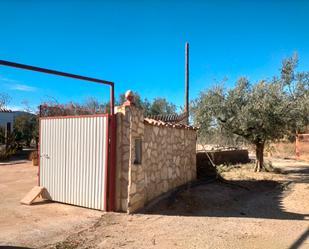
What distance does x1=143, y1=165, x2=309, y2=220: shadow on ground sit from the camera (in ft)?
24.7

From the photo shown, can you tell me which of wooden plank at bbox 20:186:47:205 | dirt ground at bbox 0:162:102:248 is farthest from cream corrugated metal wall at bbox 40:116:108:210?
dirt ground at bbox 0:162:102:248

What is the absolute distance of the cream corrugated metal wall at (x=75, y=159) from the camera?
723cm

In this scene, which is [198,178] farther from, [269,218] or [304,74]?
[304,74]

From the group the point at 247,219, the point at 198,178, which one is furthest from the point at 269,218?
the point at 198,178

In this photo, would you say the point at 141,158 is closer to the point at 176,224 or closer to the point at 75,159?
the point at 75,159

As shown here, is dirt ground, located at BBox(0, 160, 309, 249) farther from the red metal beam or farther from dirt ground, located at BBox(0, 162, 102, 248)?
the red metal beam

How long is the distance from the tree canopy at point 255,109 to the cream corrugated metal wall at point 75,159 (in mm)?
7624

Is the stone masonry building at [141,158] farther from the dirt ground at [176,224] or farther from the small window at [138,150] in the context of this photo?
the dirt ground at [176,224]

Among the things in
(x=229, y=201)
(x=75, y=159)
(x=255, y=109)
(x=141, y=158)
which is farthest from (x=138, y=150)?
(x=255, y=109)

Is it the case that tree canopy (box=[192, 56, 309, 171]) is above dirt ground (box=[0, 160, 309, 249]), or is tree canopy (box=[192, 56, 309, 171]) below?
above

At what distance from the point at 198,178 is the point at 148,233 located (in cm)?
696

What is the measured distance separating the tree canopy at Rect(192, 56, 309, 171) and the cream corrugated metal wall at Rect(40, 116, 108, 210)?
7624mm

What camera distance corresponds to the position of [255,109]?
42.8 feet

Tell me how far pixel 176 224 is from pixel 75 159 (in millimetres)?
2955
